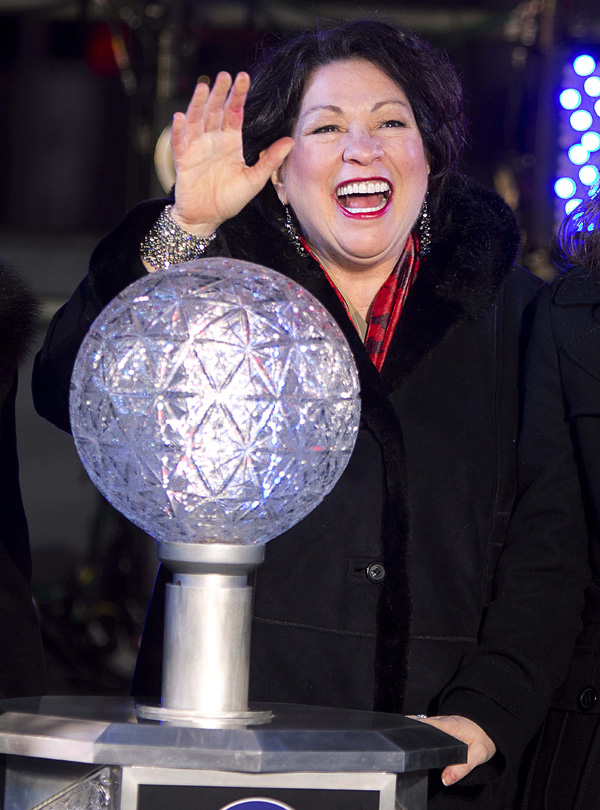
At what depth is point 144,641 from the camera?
160 centimetres

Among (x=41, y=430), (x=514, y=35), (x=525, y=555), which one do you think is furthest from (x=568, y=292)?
(x=41, y=430)

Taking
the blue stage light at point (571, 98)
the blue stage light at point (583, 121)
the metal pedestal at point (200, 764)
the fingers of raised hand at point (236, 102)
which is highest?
the blue stage light at point (571, 98)

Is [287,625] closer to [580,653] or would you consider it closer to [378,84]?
[580,653]

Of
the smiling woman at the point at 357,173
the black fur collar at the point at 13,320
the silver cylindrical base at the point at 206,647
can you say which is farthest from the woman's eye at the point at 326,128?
the silver cylindrical base at the point at 206,647

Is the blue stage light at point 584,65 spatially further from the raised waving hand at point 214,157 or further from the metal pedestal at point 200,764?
the metal pedestal at point 200,764

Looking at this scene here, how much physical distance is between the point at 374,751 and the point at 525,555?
543 millimetres

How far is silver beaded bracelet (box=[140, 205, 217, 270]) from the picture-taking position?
138 centimetres

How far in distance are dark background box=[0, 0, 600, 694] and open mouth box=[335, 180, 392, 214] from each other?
220 cm

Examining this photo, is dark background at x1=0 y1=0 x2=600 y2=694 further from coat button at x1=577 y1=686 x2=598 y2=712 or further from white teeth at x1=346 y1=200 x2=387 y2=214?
coat button at x1=577 y1=686 x2=598 y2=712

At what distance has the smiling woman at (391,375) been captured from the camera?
4.47 feet

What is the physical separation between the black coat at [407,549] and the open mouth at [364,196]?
13 centimetres

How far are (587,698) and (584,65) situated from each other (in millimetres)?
2815

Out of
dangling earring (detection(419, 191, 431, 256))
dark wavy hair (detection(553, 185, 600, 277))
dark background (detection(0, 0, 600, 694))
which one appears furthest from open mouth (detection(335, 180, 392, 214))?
dark background (detection(0, 0, 600, 694))

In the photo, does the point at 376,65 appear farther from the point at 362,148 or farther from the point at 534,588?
the point at 534,588
